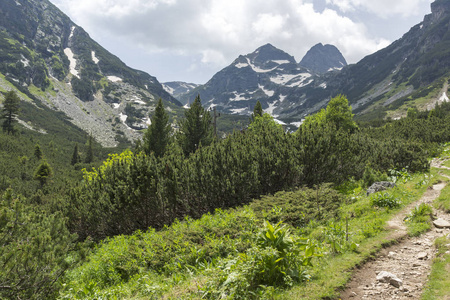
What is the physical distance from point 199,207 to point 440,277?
12.0 metres

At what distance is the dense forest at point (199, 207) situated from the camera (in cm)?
662

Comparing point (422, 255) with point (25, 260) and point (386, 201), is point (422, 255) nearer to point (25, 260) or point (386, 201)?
point (386, 201)

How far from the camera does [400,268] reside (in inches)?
223

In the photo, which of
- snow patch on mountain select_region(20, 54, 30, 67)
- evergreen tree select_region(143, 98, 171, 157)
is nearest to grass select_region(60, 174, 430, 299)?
evergreen tree select_region(143, 98, 171, 157)

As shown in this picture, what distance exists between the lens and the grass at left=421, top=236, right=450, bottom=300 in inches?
178

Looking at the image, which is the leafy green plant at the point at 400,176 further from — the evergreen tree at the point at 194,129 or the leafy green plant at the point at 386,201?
the evergreen tree at the point at 194,129

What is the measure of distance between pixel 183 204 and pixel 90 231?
7.70m

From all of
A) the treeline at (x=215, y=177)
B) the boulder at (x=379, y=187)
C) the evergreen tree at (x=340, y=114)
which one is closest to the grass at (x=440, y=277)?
the boulder at (x=379, y=187)

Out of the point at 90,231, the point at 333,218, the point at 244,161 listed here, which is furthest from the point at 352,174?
the point at 90,231

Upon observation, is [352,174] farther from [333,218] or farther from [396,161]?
[333,218]

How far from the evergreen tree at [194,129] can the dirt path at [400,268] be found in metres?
22.6

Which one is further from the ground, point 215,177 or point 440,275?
point 215,177

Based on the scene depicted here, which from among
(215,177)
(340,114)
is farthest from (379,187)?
(340,114)

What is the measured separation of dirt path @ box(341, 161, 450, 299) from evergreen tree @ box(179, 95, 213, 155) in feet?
74.1
